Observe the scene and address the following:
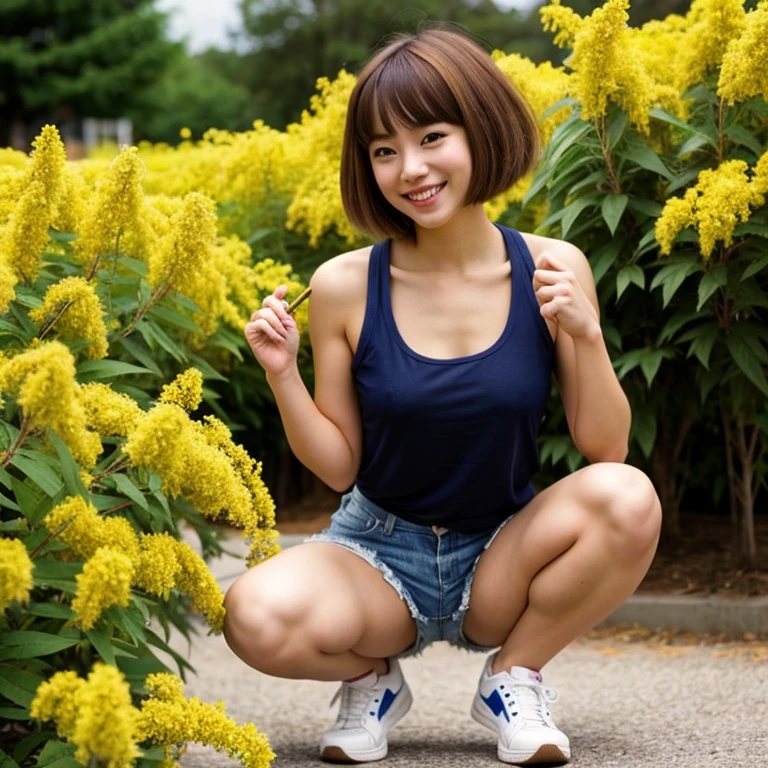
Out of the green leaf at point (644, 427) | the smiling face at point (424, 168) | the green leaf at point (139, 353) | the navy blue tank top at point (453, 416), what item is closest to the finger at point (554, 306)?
the navy blue tank top at point (453, 416)

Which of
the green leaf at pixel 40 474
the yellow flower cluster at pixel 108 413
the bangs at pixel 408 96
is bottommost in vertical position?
the green leaf at pixel 40 474

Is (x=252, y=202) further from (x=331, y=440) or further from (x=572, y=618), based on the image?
(x=572, y=618)

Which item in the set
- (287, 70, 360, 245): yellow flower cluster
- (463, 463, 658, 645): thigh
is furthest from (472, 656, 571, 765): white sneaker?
(287, 70, 360, 245): yellow flower cluster

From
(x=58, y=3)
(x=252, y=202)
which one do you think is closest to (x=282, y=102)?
(x=58, y=3)

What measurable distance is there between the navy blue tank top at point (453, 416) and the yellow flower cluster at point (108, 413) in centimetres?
61

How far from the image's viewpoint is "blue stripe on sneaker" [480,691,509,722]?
Answer: 2.67 metres

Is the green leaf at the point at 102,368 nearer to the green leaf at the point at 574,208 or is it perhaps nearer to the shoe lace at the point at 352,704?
the shoe lace at the point at 352,704

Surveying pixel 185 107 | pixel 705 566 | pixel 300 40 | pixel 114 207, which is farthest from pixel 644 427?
pixel 185 107

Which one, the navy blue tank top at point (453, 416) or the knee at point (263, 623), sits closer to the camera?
the knee at point (263, 623)

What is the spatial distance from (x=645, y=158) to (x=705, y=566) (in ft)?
5.11

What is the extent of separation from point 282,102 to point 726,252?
977 inches

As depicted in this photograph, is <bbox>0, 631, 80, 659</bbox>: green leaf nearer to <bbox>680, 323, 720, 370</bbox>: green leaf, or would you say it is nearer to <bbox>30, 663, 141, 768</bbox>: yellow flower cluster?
<bbox>30, 663, 141, 768</bbox>: yellow flower cluster

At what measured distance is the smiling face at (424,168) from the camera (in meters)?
2.63

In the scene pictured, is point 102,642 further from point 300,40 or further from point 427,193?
point 300,40
